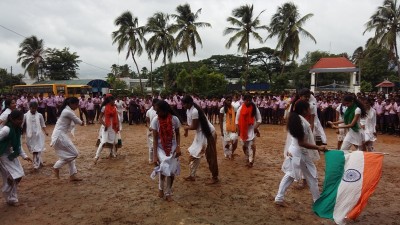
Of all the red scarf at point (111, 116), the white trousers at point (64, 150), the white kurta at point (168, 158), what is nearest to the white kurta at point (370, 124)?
the white kurta at point (168, 158)

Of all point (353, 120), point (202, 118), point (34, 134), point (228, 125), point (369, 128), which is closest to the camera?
point (202, 118)

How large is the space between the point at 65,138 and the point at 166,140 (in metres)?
2.52

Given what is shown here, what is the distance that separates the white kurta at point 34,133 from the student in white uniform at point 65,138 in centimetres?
147

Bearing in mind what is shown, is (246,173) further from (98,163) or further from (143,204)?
(98,163)

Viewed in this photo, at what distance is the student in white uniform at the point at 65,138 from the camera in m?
7.11

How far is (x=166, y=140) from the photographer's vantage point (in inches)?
233

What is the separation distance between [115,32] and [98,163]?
30.3 m

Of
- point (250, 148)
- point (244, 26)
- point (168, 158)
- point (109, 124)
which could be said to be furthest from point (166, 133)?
point (244, 26)

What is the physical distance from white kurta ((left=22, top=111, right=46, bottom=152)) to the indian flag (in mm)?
6591

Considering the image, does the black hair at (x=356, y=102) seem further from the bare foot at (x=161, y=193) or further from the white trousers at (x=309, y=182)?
the bare foot at (x=161, y=193)

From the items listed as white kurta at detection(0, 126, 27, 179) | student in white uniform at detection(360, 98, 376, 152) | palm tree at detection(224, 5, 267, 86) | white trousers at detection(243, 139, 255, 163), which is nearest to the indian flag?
student in white uniform at detection(360, 98, 376, 152)

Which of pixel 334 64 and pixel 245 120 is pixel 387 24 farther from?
pixel 245 120

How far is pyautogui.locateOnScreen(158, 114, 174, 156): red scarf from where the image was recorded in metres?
5.90

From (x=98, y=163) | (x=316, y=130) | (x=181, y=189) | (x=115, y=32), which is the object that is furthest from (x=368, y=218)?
(x=115, y=32)
